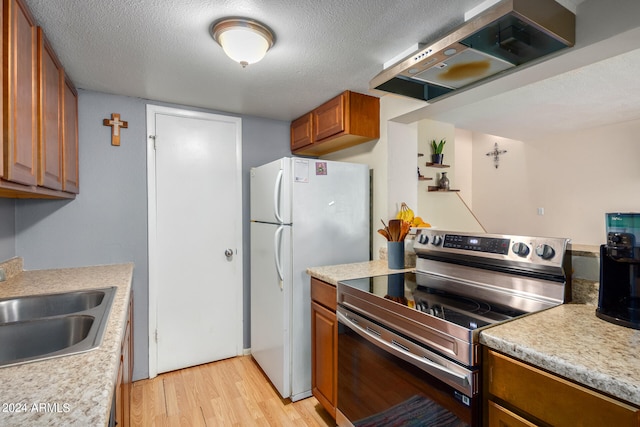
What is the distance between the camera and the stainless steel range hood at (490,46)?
1.14 meters

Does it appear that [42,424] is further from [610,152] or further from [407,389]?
[610,152]

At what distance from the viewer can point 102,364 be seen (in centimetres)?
84

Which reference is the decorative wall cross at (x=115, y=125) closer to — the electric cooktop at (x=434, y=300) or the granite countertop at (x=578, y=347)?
the electric cooktop at (x=434, y=300)

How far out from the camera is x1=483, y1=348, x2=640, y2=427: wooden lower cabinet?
0.79m

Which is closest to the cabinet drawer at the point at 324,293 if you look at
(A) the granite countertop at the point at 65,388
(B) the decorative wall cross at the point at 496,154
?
(A) the granite countertop at the point at 65,388

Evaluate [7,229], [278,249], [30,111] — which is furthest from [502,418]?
[7,229]

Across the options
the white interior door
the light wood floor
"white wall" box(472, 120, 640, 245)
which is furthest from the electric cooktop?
"white wall" box(472, 120, 640, 245)

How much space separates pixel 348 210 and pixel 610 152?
4.20m

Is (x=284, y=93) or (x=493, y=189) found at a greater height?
(x=284, y=93)

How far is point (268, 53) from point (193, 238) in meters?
1.60

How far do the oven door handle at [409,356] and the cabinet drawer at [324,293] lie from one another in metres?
0.19

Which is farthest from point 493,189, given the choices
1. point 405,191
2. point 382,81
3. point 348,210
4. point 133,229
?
point 133,229

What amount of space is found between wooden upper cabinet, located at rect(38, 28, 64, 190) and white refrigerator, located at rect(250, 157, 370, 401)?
119 cm

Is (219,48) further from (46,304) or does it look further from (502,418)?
(502,418)
